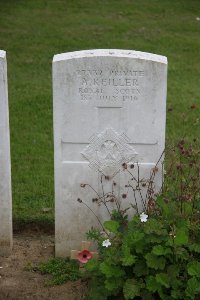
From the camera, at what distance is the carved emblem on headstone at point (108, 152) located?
193 inches

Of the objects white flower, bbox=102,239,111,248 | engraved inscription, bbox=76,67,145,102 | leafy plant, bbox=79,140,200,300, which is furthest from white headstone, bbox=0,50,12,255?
white flower, bbox=102,239,111,248

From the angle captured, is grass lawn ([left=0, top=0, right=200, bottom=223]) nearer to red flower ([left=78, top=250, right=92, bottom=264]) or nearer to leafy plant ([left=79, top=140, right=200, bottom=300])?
red flower ([left=78, top=250, right=92, bottom=264])

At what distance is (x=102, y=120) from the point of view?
4875mm

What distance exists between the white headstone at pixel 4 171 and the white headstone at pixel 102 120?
36cm

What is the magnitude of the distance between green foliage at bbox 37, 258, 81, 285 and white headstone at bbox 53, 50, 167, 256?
280 millimetres

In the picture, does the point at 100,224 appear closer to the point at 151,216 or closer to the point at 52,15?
the point at 151,216

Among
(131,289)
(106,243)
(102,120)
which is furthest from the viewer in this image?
(102,120)

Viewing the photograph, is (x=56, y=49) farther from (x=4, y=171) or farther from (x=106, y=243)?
(x=106, y=243)

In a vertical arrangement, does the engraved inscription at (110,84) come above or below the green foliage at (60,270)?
above

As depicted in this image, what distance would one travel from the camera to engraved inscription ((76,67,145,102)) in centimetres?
478

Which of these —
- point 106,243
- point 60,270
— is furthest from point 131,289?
point 60,270

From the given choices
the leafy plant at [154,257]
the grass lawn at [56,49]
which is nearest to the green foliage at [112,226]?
the leafy plant at [154,257]

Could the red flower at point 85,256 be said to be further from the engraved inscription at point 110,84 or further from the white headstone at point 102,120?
the engraved inscription at point 110,84

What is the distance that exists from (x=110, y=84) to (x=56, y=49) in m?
6.53
